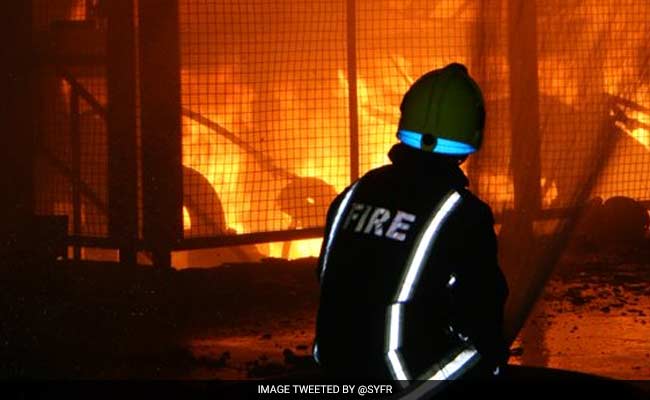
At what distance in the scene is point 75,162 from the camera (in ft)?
30.1

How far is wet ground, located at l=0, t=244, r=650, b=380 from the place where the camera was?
613 cm

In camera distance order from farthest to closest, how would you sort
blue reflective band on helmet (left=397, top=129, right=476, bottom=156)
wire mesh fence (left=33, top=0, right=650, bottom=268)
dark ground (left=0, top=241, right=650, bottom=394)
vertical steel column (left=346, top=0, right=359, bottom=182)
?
vertical steel column (left=346, top=0, right=359, bottom=182) → wire mesh fence (left=33, top=0, right=650, bottom=268) → dark ground (left=0, top=241, right=650, bottom=394) → blue reflective band on helmet (left=397, top=129, right=476, bottom=156)

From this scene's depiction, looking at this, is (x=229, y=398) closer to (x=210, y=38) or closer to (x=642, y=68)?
→ (x=642, y=68)

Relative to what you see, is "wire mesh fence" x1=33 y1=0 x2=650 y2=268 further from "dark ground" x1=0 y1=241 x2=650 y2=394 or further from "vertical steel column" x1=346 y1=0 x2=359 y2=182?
"dark ground" x1=0 y1=241 x2=650 y2=394

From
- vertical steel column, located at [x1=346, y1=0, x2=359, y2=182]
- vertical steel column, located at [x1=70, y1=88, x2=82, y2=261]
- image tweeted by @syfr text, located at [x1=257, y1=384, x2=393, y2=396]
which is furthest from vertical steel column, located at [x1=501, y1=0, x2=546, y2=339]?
vertical steel column, located at [x1=70, y1=88, x2=82, y2=261]

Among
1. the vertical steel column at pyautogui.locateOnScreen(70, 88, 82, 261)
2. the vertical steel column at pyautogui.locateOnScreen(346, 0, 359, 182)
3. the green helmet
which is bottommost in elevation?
the vertical steel column at pyautogui.locateOnScreen(70, 88, 82, 261)

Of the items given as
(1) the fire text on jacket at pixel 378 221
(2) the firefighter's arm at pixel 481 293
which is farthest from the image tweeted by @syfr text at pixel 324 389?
(1) the fire text on jacket at pixel 378 221

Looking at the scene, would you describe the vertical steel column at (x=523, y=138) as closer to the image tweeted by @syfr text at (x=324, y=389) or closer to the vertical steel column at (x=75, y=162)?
the image tweeted by @syfr text at (x=324, y=389)

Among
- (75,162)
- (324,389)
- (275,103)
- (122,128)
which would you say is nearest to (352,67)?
(275,103)

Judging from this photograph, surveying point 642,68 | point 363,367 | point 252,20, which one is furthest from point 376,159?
point 363,367

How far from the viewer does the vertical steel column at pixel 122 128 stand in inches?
347

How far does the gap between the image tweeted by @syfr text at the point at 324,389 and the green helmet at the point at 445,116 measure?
2.04 ft

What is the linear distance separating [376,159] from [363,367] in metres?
6.86

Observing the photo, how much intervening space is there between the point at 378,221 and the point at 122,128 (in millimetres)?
6138
